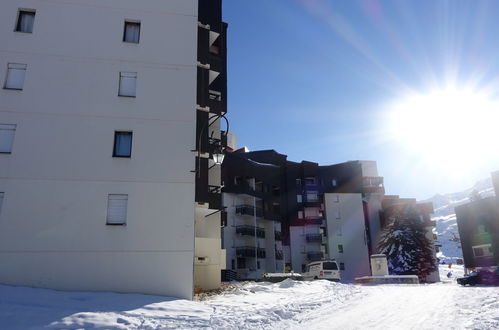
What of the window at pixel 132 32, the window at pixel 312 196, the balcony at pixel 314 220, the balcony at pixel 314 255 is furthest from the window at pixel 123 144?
the window at pixel 312 196

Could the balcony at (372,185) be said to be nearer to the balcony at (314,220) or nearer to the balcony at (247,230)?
the balcony at (314,220)

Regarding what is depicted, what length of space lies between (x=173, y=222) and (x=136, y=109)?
18.4ft

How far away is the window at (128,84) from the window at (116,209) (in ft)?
16.5

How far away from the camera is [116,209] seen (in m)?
17.2

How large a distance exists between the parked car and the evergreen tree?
22988mm

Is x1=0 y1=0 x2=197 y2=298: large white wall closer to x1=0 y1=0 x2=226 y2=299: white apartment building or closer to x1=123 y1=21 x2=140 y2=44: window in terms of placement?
x1=0 y1=0 x2=226 y2=299: white apartment building

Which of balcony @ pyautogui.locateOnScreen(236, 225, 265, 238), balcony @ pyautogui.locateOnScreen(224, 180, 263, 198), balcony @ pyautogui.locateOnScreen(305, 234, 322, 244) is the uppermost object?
balcony @ pyautogui.locateOnScreen(224, 180, 263, 198)

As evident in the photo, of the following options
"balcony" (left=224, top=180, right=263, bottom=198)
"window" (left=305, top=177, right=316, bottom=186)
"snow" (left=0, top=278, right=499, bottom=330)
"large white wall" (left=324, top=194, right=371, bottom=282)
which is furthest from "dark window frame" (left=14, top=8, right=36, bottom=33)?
"large white wall" (left=324, top=194, right=371, bottom=282)

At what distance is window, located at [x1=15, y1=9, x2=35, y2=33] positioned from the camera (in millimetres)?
19016

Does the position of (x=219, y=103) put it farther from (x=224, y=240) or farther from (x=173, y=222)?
(x=224, y=240)

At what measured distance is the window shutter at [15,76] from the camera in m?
18.0

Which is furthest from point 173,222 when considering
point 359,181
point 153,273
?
point 359,181

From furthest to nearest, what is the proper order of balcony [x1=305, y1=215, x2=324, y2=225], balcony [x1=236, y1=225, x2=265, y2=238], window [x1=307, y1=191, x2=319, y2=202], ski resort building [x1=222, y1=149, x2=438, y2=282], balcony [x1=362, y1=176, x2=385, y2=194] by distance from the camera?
balcony [x1=362, y1=176, x2=385, y2=194], window [x1=307, y1=191, x2=319, y2=202], balcony [x1=305, y1=215, x2=324, y2=225], ski resort building [x1=222, y1=149, x2=438, y2=282], balcony [x1=236, y1=225, x2=265, y2=238]

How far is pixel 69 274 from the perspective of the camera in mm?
16094
